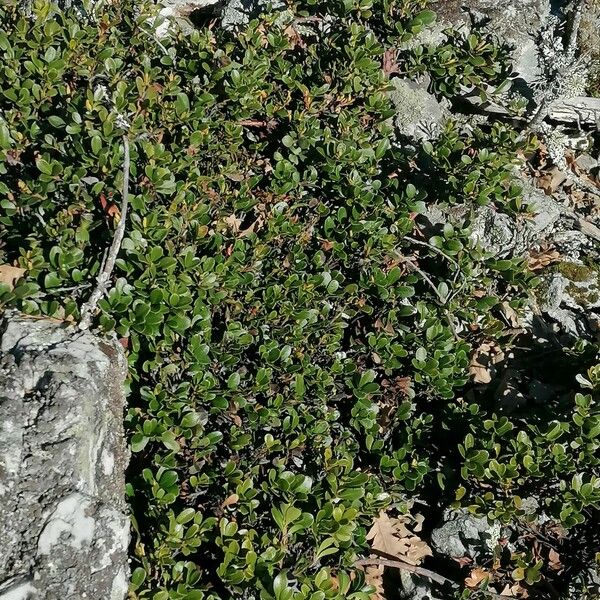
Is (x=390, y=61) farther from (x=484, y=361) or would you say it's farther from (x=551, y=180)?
(x=484, y=361)

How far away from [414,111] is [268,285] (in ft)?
6.25

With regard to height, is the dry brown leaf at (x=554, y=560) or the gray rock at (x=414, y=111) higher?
the gray rock at (x=414, y=111)

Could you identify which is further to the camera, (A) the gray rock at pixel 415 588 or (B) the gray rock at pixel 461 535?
(B) the gray rock at pixel 461 535

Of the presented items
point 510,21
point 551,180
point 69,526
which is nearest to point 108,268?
point 69,526

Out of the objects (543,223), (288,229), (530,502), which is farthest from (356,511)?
(543,223)

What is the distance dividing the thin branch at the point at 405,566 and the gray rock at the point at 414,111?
272 centimetres

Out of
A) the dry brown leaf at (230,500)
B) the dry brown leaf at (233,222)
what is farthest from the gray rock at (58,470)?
the dry brown leaf at (233,222)

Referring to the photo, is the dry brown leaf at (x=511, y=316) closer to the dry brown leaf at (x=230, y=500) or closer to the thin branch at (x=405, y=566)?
the thin branch at (x=405, y=566)

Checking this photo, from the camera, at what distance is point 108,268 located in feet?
9.96

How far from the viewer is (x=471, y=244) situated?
13.1 feet

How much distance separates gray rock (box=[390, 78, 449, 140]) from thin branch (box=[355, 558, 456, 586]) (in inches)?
107

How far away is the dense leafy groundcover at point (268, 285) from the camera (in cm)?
299

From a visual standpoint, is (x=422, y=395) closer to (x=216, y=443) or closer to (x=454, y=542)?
(x=454, y=542)

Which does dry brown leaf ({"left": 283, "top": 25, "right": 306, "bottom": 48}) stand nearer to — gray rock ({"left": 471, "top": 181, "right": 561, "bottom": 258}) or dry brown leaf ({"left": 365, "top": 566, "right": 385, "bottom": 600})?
gray rock ({"left": 471, "top": 181, "right": 561, "bottom": 258})
